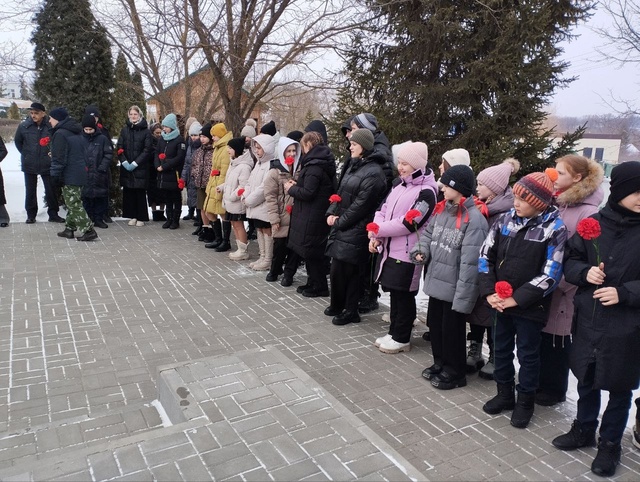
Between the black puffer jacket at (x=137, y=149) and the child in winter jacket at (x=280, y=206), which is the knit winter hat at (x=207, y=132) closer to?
the black puffer jacket at (x=137, y=149)

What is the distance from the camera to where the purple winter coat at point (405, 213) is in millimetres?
4609

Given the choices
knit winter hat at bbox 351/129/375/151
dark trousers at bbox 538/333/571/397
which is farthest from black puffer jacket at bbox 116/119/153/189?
dark trousers at bbox 538/333/571/397

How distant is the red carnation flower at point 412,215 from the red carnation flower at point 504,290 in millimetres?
1196

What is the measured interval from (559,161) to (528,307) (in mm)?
1133

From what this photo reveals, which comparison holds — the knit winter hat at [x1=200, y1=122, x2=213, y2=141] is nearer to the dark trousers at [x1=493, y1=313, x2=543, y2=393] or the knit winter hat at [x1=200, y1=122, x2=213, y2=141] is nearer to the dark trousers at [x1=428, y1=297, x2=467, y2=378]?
the dark trousers at [x1=428, y1=297, x2=467, y2=378]

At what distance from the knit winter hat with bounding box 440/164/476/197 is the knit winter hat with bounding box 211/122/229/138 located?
527cm

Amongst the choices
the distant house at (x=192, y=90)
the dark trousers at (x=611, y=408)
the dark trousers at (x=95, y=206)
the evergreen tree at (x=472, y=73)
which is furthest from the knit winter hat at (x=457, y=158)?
the distant house at (x=192, y=90)

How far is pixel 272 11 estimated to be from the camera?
11.2 meters

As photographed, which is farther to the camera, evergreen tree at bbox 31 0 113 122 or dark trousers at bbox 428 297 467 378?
evergreen tree at bbox 31 0 113 122

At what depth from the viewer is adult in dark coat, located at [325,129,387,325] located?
5.16 meters

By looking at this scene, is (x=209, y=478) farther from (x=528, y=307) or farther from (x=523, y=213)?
(x=523, y=213)

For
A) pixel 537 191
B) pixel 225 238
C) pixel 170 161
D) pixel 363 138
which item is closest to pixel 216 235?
pixel 225 238

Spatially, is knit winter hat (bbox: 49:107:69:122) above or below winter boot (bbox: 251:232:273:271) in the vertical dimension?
above

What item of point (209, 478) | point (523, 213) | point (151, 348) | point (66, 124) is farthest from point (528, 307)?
point (66, 124)
